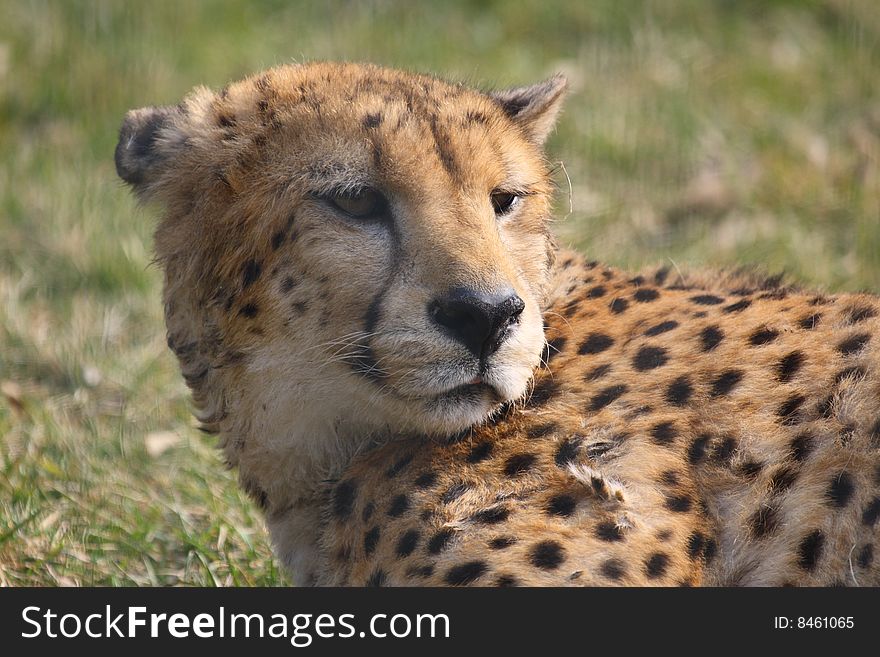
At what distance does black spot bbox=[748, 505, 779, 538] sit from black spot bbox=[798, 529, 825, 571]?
0.24 feet

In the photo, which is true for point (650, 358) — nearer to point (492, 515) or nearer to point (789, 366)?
point (789, 366)

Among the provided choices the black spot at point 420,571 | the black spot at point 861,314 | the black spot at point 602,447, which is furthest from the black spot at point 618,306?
the black spot at point 420,571

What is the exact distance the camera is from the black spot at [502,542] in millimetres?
2781

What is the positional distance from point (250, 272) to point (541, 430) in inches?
31.1

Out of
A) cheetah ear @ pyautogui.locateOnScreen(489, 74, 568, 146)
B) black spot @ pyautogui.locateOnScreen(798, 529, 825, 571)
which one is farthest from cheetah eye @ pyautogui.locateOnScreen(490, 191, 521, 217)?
black spot @ pyautogui.locateOnScreen(798, 529, 825, 571)

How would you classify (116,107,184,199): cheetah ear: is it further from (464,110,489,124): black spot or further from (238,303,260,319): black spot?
(464,110,489,124): black spot

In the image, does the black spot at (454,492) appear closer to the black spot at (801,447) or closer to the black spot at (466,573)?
the black spot at (466,573)

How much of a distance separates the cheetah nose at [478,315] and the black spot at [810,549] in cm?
80

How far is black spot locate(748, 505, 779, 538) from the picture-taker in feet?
9.43

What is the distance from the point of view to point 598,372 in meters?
3.13

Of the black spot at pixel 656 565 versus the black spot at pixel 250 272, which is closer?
the black spot at pixel 656 565

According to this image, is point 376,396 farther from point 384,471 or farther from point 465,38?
point 465,38

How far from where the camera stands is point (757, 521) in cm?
288

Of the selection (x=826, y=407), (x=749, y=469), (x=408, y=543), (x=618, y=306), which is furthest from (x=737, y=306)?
(x=408, y=543)
